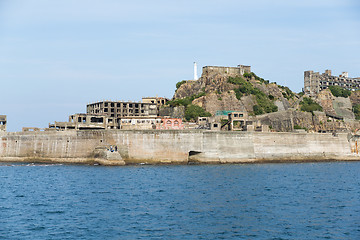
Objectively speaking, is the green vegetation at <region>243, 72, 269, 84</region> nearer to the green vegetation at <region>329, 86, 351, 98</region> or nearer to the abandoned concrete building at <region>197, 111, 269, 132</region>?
the green vegetation at <region>329, 86, 351, 98</region>

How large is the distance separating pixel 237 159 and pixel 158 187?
35.2 m

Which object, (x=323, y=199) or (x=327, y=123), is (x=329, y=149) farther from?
(x=323, y=199)

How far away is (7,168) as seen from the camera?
3319 inches

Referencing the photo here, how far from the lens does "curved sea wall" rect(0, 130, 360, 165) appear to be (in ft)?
280

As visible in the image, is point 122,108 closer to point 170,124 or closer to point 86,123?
point 86,123

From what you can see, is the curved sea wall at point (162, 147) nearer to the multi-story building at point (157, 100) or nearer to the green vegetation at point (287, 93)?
the green vegetation at point (287, 93)

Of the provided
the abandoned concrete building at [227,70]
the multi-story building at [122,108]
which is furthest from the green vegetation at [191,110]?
the abandoned concrete building at [227,70]

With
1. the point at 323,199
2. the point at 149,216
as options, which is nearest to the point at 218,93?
the point at 323,199

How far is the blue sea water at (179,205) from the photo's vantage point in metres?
33.2

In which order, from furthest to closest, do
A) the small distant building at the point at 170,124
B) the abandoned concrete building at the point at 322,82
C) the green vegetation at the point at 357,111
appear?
1. the abandoned concrete building at the point at 322,82
2. the green vegetation at the point at 357,111
3. the small distant building at the point at 170,124

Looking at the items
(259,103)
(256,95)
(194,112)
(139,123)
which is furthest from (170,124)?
(256,95)

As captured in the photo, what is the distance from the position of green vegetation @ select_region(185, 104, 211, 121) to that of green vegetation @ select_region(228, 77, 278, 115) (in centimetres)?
1381

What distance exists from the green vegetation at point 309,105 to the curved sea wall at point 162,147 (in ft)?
146

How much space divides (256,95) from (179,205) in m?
102
